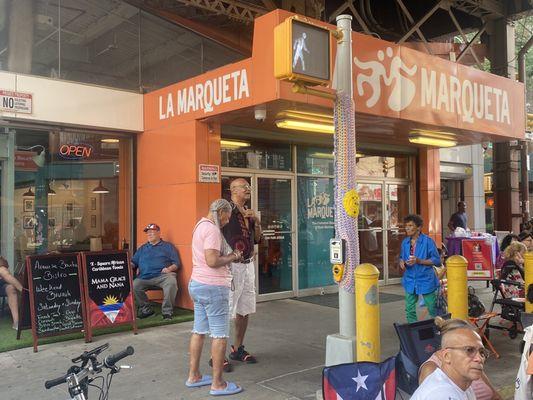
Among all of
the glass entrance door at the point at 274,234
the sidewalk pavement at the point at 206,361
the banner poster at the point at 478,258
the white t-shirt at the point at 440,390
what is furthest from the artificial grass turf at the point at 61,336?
the banner poster at the point at 478,258

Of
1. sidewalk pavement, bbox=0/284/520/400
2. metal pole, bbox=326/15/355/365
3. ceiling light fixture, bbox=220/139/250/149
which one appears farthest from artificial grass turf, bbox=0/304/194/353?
metal pole, bbox=326/15/355/365

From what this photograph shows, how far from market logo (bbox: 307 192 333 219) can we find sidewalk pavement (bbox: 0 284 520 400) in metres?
2.52

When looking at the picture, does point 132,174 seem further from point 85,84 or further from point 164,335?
point 164,335

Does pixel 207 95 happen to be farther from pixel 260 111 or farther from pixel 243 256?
pixel 243 256

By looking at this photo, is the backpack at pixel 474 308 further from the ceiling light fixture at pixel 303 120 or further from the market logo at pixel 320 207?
the market logo at pixel 320 207

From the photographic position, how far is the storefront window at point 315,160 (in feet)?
32.6

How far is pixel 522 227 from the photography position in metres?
14.0

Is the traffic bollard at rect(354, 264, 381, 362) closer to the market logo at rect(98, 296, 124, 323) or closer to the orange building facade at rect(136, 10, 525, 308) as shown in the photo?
the orange building facade at rect(136, 10, 525, 308)

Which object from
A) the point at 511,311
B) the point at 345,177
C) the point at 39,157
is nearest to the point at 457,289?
the point at 511,311

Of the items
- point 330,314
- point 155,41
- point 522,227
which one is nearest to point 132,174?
point 155,41

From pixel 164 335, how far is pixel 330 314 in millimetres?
2689

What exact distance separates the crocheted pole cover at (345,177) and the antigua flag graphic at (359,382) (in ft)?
4.64

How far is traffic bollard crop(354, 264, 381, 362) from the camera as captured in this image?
14.3 ft

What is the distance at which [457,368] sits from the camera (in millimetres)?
2459
